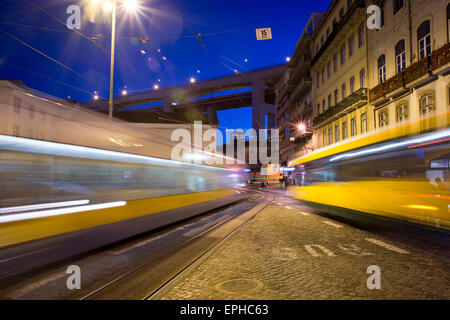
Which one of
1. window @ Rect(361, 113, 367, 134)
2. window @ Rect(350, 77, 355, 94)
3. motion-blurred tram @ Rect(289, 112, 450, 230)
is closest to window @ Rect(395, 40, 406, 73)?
window @ Rect(361, 113, 367, 134)

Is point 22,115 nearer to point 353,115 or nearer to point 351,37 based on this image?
point 353,115

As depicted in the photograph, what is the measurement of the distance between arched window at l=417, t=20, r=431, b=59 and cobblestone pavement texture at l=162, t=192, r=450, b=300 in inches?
555

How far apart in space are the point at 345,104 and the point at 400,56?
733cm

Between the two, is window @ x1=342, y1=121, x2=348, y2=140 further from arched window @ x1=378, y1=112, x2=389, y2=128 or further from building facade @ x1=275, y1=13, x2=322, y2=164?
building facade @ x1=275, y1=13, x2=322, y2=164

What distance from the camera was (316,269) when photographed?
477 centimetres

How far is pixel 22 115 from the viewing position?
5070 millimetres

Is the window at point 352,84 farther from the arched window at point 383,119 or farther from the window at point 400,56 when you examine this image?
the window at point 400,56

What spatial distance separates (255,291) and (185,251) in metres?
2.67

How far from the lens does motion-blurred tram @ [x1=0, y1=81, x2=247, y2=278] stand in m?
4.86

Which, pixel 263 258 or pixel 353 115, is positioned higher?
pixel 353 115

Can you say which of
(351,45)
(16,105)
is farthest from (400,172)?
(351,45)

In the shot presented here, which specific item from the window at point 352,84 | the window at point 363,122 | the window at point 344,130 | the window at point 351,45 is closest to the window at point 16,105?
the window at point 363,122
